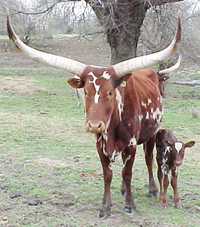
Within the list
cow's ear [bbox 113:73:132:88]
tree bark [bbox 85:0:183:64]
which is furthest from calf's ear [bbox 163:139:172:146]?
tree bark [bbox 85:0:183:64]

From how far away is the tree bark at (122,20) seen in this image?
12.7 meters

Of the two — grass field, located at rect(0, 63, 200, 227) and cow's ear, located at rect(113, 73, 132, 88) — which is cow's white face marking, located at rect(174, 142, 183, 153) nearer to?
grass field, located at rect(0, 63, 200, 227)

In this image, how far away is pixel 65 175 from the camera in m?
6.61

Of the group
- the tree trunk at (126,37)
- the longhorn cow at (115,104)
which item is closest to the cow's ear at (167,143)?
the longhorn cow at (115,104)

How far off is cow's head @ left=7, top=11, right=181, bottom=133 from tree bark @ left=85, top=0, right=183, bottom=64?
7395 mm

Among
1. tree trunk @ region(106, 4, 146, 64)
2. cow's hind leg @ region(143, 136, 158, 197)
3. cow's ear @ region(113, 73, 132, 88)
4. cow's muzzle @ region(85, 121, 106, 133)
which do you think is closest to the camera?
cow's muzzle @ region(85, 121, 106, 133)

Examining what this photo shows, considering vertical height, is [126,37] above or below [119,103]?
above

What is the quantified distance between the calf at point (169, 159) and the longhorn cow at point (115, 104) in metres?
0.28

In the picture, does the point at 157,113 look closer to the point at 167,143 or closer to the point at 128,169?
the point at 167,143

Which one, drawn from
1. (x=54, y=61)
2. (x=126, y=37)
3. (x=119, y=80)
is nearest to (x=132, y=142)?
(x=119, y=80)

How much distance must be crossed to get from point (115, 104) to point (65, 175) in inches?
82.1

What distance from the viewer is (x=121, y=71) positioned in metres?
4.79

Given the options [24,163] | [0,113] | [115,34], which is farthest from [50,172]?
[115,34]

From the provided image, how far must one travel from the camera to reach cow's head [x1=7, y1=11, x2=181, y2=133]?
451 cm
